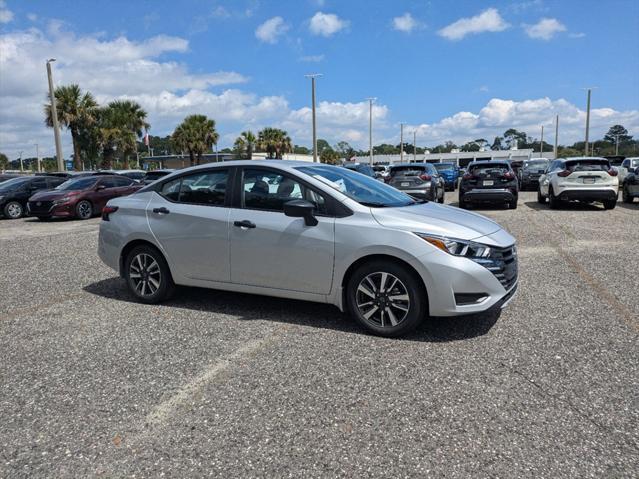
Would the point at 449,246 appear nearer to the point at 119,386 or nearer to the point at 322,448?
the point at 322,448

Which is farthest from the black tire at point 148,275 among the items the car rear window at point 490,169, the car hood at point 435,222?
the car rear window at point 490,169

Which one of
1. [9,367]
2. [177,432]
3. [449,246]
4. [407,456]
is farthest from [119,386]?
[449,246]

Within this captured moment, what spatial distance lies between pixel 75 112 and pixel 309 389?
1418 inches

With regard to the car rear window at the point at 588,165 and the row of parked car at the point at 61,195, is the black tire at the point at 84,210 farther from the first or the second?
the car rear window at the point at 588,165

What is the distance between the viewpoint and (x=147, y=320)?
5.21m

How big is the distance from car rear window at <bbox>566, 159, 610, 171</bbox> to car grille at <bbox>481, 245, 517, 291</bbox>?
11.2 meters

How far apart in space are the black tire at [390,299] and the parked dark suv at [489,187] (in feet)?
37.6

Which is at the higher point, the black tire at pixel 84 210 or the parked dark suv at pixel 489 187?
the parked dark suv at pixel 489 187

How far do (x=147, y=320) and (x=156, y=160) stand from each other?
72003mm

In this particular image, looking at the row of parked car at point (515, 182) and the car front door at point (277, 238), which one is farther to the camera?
the row of parked car at point (515, 182)

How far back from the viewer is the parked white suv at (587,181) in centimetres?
1405

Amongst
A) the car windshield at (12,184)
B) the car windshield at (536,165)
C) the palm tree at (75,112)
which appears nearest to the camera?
the car windshield at (12,184)

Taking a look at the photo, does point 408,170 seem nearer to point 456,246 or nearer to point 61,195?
point 61,195

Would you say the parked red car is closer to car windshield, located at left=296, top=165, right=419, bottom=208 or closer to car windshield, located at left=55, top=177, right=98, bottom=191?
car windshield, located at left=55, top=177, right=98, bottom=191
